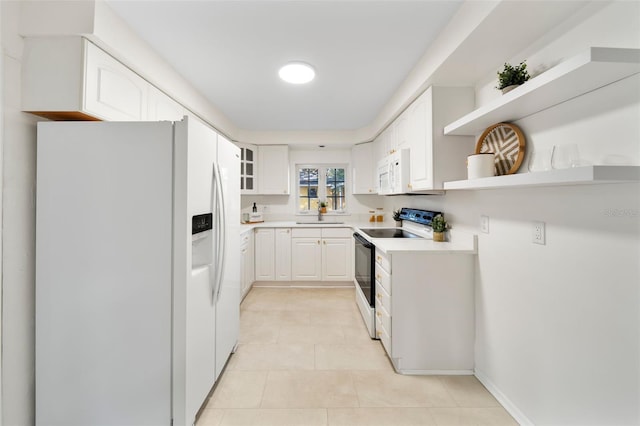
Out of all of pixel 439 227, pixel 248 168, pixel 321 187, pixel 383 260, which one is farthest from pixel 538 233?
pixel 248 168

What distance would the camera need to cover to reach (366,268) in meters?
2.72

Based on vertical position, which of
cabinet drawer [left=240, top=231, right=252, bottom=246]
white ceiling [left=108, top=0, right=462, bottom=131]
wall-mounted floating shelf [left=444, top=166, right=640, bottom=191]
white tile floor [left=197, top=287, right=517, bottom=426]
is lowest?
white tile floor [left=197, top=287, right=517, bottom=426]

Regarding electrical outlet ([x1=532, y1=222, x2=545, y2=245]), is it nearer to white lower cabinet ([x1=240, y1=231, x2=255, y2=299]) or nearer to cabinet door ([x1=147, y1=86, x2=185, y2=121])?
cabinet door ([x1=147, y1=86, x2=185, y2=121])

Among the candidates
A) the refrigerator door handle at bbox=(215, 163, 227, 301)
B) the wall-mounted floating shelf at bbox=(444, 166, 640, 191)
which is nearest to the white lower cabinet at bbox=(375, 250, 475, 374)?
the wall-mounted floating shelf at bbox=(444, 166, 640, 191)

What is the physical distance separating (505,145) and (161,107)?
2.49m

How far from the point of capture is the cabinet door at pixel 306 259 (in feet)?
13.1

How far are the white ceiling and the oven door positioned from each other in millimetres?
1541

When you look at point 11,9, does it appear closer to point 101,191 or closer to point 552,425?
point 101,191

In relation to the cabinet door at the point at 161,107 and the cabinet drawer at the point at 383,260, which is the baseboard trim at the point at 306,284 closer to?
the cabinet drawer at the point at 383,260

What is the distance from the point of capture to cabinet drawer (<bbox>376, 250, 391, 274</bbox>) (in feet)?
6.73

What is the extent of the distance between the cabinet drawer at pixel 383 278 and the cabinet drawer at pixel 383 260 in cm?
3

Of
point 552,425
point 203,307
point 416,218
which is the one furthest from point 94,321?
point 416,218

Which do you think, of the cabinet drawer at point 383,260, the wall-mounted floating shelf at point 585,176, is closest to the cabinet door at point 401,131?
the cabinet drawer at point 383,260

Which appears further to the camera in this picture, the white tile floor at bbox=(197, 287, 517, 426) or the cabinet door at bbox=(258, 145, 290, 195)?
the cabinet door at bbox=(258, 145, 290, 195)
